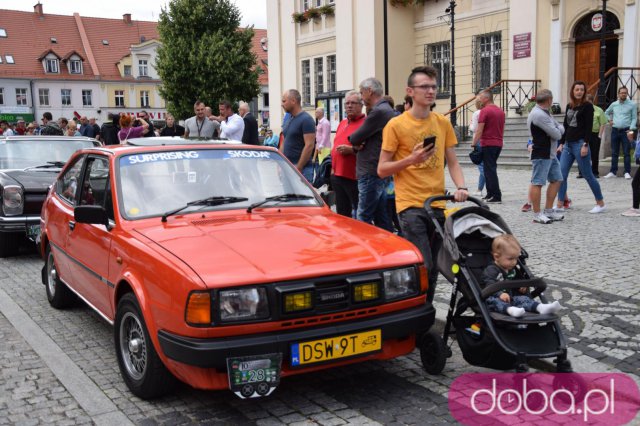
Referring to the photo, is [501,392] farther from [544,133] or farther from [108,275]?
[544,133]

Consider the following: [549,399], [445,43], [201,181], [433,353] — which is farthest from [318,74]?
[549,399]

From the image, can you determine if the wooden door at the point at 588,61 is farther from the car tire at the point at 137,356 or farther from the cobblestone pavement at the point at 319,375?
the car tire at the point at 137,356

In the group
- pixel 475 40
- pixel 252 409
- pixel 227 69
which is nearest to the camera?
pixel 252 409

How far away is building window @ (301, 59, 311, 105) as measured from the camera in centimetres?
3366

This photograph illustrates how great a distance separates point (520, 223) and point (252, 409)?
6.93 m

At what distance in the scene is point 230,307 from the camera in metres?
3.63

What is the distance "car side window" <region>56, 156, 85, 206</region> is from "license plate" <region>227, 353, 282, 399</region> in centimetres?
301

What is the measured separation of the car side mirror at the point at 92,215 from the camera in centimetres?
469

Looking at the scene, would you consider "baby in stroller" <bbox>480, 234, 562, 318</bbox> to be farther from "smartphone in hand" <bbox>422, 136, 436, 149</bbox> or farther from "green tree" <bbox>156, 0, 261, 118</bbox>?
"green tree" <bbox>156, 0, 261, 118</bbox>

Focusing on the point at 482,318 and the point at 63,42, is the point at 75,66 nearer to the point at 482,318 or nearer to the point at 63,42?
the point at 63,42

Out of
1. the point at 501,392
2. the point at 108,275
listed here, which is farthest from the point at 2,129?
the point at 501,392

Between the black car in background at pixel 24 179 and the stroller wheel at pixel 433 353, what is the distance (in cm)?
609

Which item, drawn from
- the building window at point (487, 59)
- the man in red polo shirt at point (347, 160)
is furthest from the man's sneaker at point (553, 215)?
the building window at point (487, 59)

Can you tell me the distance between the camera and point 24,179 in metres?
9.20
